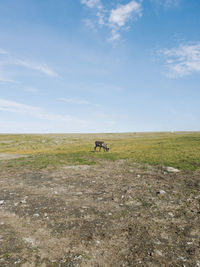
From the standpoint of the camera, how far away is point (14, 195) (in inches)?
408

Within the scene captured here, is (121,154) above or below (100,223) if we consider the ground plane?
below

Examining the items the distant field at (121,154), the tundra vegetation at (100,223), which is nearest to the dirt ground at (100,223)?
the tundra vegetation at (100,223)

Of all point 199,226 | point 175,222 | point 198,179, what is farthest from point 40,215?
point 198,179

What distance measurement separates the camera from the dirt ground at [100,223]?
17.3 ft

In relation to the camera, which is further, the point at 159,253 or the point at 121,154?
the point at 121,154

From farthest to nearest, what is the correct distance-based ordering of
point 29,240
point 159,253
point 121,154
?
point 121,154, point 29,240, point 159,253

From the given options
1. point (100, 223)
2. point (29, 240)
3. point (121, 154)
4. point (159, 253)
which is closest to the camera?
point (159, 253)

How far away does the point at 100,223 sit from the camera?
724 cm

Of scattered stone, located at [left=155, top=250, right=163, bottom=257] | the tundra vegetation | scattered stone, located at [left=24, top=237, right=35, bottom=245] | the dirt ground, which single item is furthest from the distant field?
scattered stone, located at [left=24, top=237, right=35, bottom=245]

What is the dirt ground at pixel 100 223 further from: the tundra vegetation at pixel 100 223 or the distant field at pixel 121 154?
the distant field at pixel 121 154

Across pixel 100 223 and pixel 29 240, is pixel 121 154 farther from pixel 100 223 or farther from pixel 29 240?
pixel 29 240

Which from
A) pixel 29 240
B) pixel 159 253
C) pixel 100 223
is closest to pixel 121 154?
pixel 100 223

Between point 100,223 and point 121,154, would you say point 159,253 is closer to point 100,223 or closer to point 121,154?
point 100,223

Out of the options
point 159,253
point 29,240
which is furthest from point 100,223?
point 29,240
